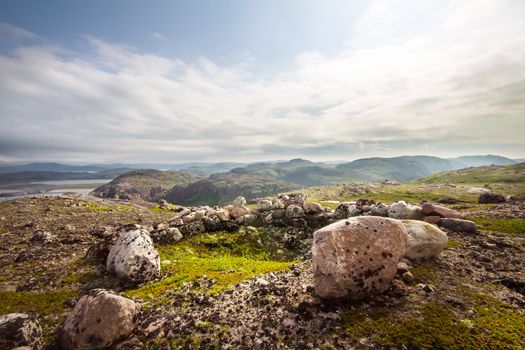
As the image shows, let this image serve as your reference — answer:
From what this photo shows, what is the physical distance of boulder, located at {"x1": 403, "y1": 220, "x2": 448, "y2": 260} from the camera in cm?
1622

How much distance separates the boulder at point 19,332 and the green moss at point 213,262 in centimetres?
430

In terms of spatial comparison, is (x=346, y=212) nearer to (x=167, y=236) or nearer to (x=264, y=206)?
(x=264, y=206)

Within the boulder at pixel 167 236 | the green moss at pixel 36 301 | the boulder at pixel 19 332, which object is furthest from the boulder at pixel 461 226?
the green moss at pixel 36 301

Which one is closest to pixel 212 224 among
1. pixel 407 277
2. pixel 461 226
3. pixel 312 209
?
pixel 312 209

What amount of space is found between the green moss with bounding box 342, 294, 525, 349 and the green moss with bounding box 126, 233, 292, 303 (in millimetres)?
7818

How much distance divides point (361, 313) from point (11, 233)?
1617 inches

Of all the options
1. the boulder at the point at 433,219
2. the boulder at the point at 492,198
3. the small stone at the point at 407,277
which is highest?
the boulder at the point at 433,219

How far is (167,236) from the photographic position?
24.9 m

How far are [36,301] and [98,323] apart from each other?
7.44 metres

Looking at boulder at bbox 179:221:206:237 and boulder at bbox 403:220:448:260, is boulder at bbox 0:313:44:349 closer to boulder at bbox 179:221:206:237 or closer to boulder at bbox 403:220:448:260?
boulder at bbox 179:221:206:237

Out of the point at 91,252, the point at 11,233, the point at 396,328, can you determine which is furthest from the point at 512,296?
the point at 11,233

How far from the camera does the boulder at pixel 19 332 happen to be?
32.5 ft

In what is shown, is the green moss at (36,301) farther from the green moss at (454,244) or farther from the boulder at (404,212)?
the boulder at (404,212)

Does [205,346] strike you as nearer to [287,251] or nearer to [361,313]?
[361,313]
